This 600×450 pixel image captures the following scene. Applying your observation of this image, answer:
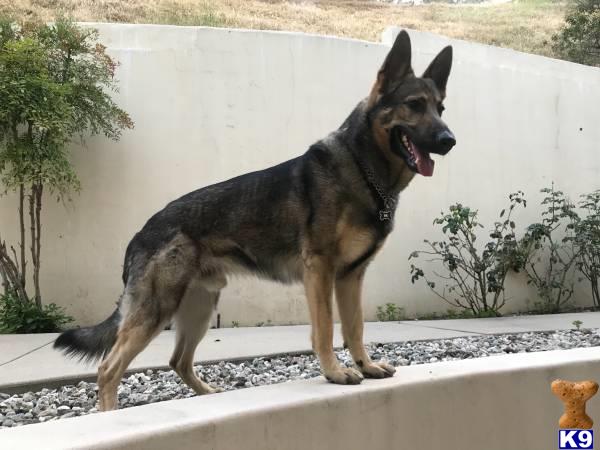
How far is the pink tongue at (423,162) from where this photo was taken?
9.48 feet

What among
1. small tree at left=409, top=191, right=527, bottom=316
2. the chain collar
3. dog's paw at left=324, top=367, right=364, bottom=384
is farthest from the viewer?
small tree at left=409, top=191, right=527, bottom=316

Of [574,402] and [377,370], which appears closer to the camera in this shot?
[574,402]

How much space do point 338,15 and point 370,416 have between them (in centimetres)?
1010

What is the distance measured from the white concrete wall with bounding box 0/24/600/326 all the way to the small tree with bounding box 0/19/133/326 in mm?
202

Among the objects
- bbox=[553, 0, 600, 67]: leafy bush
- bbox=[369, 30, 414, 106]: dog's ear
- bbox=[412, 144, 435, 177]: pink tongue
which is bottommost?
bbox=[412, 144, 435, 177]: pink tongue

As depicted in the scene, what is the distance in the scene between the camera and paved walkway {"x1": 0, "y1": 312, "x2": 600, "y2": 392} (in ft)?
12.8

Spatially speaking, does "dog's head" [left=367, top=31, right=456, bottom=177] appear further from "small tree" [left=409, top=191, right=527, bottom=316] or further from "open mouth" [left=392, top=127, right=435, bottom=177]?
"small tree" [left=409, top=191, right=527, bottom=316]

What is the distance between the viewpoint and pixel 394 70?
10.0 feet

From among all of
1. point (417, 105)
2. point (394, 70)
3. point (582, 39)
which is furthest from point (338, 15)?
point (417, 105)

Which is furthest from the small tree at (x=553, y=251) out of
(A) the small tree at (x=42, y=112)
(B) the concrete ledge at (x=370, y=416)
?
(A) the small tree at (x=42, y=112)

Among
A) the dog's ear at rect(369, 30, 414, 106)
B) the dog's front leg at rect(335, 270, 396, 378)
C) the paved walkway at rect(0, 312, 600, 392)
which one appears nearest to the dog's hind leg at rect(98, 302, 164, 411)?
the paved walkway at rect(0, 312, 600, 392)

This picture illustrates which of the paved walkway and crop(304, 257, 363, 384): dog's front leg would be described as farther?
the paved walkway

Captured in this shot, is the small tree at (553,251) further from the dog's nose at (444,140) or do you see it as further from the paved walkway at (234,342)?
the dog's nose at (444,140)

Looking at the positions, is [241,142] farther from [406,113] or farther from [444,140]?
[444,140]
